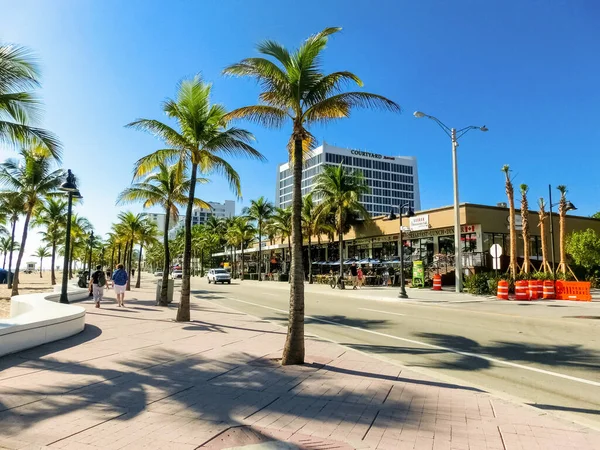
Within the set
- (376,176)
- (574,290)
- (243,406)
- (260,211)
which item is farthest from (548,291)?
(376,176)

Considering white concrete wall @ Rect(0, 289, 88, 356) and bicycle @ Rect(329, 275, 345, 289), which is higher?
white concrete wall @ Rect(0, 289, 88, 356)

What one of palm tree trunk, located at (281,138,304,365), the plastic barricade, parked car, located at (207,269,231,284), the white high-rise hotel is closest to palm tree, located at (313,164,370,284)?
parked car, located at (207,269,231,284)

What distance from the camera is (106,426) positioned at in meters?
4.25

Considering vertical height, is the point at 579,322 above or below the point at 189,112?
below

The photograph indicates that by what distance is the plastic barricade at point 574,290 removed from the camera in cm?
2106

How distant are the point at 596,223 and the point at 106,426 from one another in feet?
154

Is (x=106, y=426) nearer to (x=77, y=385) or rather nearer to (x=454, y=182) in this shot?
(x=77, y=385)

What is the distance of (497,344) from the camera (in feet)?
31.7

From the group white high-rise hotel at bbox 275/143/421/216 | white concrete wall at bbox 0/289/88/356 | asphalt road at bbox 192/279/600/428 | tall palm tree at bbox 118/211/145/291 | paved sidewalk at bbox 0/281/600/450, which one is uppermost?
white high-rise hotel at bbox 275/143/421/216

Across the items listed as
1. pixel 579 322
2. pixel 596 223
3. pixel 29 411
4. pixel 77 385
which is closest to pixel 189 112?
pixel 77 385

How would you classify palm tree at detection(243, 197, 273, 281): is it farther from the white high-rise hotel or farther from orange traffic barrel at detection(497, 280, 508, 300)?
the white high-rise hotel

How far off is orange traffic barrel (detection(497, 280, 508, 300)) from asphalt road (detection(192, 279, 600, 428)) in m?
4.52

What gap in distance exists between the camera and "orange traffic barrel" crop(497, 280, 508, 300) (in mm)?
22328

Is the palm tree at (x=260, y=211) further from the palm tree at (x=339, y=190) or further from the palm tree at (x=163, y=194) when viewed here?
the palm tree at (x=163, y=194)
